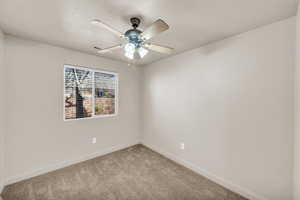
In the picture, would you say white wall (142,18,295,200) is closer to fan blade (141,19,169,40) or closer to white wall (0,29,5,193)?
fan blade (141,19,169,40)

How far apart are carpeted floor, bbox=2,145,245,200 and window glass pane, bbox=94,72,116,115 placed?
Result: 117 cm

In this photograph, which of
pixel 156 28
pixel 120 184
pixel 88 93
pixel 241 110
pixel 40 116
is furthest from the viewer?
pixel 88 93

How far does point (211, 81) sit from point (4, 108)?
127 inches

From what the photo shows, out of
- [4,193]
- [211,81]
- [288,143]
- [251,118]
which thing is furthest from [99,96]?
[288,143]

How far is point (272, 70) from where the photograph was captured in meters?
1.58

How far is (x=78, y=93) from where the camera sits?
9.14 ft

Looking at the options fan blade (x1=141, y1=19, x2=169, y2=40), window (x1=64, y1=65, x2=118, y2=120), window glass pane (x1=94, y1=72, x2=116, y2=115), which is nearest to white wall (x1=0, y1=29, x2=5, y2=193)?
window (x1=64, y1=65, x2=118, y2=120)

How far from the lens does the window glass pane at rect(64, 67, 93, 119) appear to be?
2.63m

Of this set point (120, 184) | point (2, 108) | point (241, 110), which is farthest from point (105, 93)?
point (241, 110)

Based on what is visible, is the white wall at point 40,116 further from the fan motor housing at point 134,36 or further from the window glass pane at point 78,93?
the fan motor housing at point 134,36

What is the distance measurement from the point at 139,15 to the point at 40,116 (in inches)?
90.6

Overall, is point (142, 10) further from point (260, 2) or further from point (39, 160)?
point (39, 160)

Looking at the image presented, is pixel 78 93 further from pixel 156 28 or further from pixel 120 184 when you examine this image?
pixel 156 28

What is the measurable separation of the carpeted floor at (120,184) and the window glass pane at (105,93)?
1168mm
